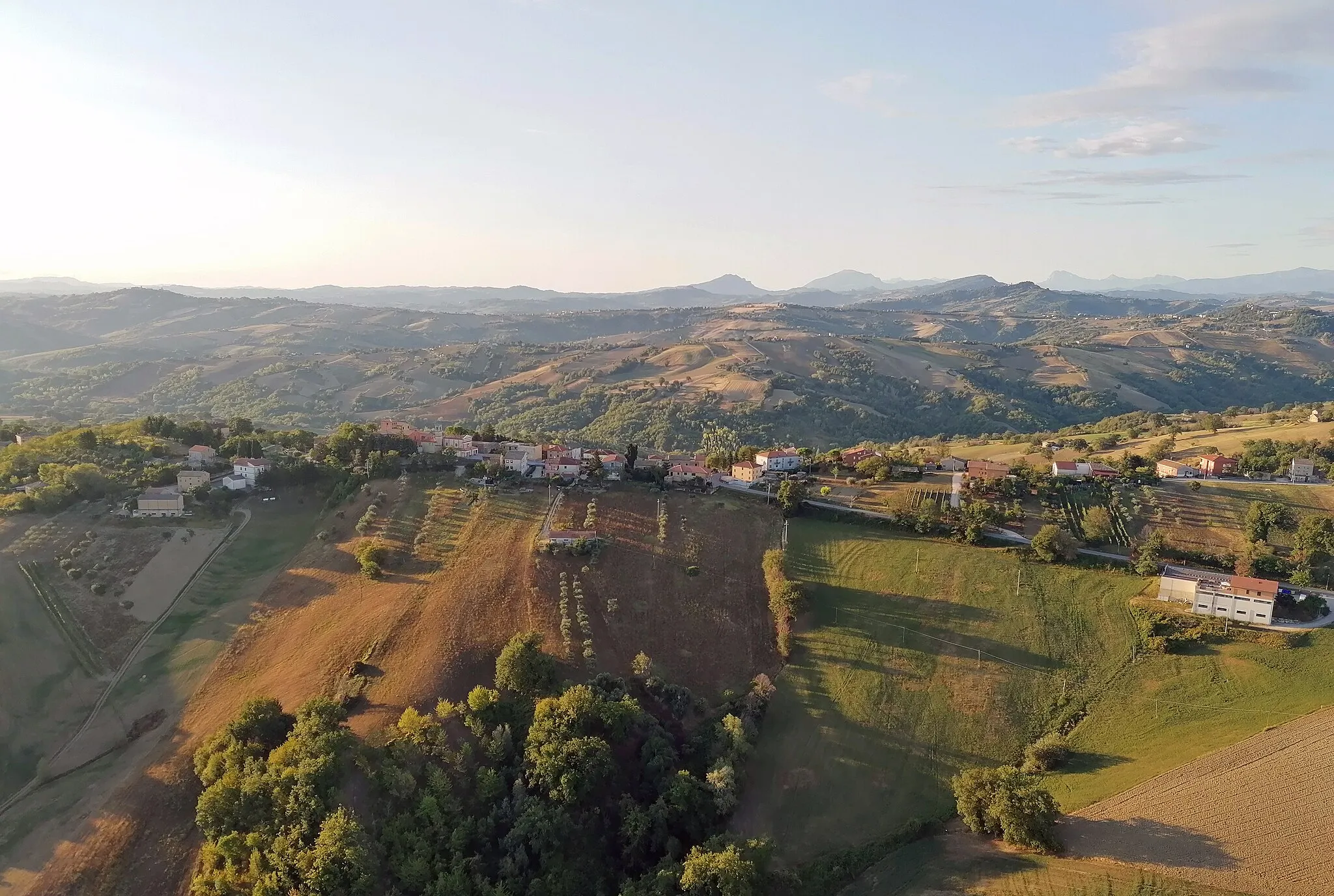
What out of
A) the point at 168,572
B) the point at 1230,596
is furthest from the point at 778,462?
the point at 168,572

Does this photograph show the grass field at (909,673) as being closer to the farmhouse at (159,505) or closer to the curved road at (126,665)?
the curved road at (126,665)

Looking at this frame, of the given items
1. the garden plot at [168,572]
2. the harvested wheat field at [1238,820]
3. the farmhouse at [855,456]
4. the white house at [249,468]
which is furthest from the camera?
the farmhouse at [855,456]

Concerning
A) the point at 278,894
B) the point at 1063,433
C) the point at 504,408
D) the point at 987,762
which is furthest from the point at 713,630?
the point at 504,408

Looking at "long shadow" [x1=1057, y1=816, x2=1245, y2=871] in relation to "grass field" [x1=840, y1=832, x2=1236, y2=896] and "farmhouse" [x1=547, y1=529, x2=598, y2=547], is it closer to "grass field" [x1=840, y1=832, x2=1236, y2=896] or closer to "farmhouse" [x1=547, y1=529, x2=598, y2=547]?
"grass field" [x1=840, y1=832, x2=1236, y2=896]

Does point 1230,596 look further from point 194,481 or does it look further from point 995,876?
point 194,481

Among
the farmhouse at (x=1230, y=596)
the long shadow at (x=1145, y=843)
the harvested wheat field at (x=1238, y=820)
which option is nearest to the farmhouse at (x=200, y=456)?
the long shadow at (x=1145, y=843)

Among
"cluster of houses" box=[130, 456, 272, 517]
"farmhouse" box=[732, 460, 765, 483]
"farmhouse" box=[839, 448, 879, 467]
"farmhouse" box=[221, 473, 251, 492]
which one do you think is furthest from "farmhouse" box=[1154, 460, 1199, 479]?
"farmhouse" box=[221, 473, 251, 492]

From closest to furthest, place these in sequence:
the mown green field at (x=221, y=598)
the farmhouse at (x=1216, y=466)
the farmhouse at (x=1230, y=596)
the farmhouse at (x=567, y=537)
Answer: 1. the mown green field at (x=221, y=598)
2. the farmhouse at (x=1230, y=596)
3. the farmhouse at (x=567, y=537)
4. the farmhouse at (x=1216, y=466)
